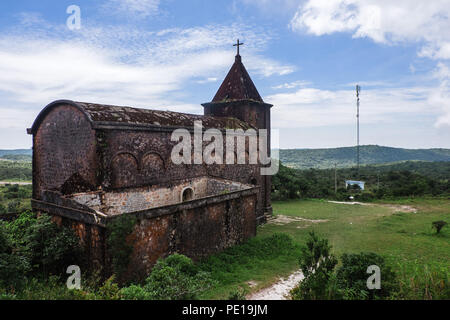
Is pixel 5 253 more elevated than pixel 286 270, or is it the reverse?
pixel 5 253

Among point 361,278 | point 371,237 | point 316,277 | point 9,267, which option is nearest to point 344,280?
point 361,278

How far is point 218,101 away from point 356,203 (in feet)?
55.8

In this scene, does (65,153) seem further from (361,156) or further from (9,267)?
(361,156)

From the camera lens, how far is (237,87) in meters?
19.1

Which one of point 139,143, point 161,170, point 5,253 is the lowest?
point 5,253

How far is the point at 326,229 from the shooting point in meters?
17.0

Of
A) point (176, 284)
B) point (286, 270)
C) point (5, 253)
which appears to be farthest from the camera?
point (286, 270)

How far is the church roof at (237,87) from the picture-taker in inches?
745

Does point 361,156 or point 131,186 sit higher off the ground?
point 361,156

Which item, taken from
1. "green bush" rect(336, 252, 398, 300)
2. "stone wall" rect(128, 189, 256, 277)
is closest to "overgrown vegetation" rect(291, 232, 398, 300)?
"green bush" rect(336, 252, 398, 300)

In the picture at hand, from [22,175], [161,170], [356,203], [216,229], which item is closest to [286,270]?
[216,229]

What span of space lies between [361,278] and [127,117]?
9.87 m

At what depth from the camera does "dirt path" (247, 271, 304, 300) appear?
8511mm
